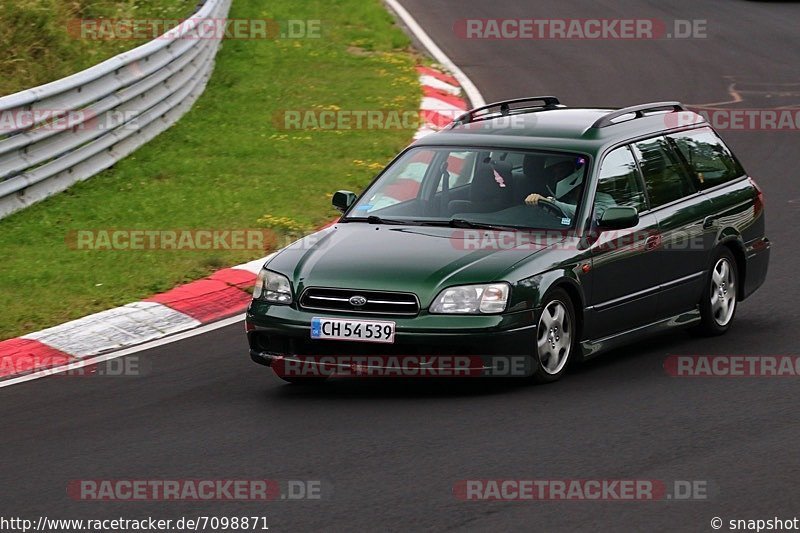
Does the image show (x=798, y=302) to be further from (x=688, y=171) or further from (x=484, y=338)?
(x=484, y=338)

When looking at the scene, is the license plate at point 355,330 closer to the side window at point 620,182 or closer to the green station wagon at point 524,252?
the green station wagon at point 524,252

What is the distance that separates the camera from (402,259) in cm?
852

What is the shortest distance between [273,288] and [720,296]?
11.3 ft

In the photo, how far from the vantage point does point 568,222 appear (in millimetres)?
9086

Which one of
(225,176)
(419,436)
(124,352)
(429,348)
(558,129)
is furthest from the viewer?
(225,176)

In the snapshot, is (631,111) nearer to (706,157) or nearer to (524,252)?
(706,157)

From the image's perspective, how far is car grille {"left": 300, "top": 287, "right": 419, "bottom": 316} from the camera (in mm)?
8266

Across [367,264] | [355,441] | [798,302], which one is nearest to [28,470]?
[355,441]

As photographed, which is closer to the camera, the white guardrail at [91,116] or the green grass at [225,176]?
the green grass at [225,176]

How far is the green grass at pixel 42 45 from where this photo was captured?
1681 cm

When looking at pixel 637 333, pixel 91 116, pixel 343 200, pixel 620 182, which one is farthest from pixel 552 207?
pixel 91 116

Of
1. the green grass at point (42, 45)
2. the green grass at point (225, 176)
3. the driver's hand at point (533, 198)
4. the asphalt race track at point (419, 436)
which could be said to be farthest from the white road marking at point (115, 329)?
the green grass at point (42, 45)

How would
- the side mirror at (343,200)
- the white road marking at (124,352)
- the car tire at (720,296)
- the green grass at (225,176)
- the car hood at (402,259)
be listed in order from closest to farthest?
the car hood at (402,259) < the white road marking at (124,352) < the side mirror at (343,200) < the car tire at (720,296) < the green grass at (225,176)

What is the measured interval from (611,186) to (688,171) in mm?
1028
